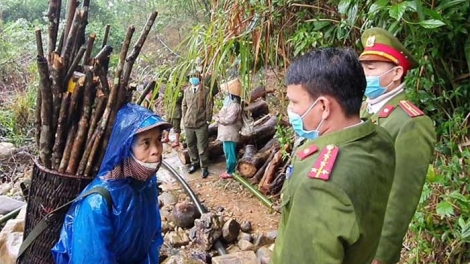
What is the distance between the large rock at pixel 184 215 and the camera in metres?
4.80

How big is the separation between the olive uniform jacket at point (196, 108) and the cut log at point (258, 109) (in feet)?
3.16

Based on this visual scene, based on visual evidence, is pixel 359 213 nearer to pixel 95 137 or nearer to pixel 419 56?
pixel 95 137

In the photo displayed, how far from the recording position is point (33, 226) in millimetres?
1905

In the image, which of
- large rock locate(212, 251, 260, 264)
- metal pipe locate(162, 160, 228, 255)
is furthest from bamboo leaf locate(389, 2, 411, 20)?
metal pipe locate(162, 160, 228, 255)

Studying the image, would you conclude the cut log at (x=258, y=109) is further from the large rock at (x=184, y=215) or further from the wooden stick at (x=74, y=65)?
the wooden stick at (x=74, y=65)

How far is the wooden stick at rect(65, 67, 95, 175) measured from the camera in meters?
1.83

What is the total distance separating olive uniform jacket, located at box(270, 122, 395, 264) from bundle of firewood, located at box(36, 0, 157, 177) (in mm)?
834

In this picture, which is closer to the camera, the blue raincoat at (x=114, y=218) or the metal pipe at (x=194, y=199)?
the blue raincoat at (x=114, y=218)

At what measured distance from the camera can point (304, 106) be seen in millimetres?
1363

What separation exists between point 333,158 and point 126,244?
99 centimetres

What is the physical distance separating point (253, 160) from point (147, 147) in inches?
163

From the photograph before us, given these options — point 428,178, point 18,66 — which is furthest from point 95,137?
point 18,66

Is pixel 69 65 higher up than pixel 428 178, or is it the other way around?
pixel 69 65

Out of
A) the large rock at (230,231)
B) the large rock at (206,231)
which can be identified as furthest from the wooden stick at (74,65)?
the large rock at (230,231)
